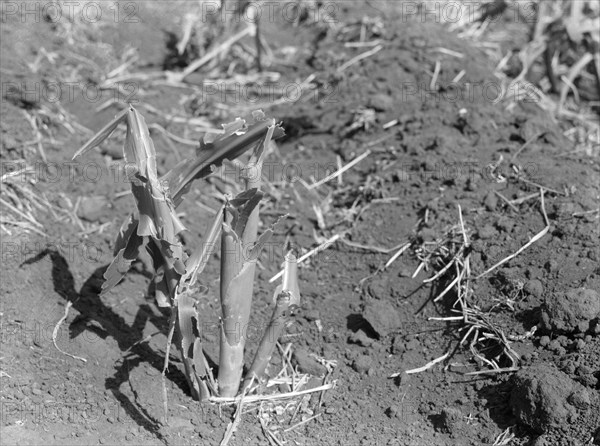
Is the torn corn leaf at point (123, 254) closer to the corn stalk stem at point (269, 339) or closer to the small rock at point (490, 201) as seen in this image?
the corn stalk stem at point (269, 339)

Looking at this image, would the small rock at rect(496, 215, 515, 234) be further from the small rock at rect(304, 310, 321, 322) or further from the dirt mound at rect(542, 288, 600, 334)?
the small rock at rect(304, 310, 321, 322)

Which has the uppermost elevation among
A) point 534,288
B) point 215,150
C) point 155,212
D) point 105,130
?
point 105,130

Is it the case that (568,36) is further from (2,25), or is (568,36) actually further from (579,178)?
(2,25)

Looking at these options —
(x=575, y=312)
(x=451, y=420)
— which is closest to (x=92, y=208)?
(x=451, y=420)

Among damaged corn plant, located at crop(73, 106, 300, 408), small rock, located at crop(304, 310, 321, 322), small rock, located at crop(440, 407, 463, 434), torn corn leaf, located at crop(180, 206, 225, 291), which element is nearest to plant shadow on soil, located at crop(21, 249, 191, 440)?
damaged corn plant, located at crop(73, 106, 300, 408)

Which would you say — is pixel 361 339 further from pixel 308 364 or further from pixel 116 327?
pixel 116 327

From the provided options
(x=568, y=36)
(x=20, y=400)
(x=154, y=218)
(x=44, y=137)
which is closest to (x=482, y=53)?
(x=568, y=36)

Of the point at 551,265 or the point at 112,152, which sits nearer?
the point at 551,265
